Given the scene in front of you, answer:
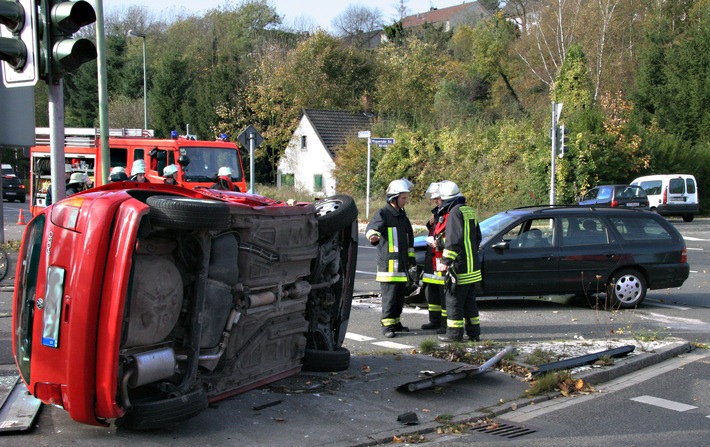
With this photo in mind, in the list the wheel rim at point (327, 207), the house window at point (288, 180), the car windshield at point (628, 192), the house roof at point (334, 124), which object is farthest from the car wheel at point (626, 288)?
the house window at point (288, 180)

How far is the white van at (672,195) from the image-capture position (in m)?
32.4

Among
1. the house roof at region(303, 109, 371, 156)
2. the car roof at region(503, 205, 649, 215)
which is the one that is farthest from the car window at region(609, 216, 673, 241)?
the house roof at region(303, 109, 371, 156)

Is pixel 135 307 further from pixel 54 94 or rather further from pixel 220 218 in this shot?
pixel 54 94

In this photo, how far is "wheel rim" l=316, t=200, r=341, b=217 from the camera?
679cm

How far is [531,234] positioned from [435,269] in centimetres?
257

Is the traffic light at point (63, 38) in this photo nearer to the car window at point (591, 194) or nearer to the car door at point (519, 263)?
the car door at point (519, 263)

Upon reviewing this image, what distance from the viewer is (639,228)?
1188cm

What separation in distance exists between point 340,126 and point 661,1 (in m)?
22.7

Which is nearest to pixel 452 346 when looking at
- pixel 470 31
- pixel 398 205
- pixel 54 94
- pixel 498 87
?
pixel 398 205

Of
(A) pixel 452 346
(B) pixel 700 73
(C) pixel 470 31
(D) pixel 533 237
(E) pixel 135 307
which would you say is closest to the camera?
(E) pixel 135 307

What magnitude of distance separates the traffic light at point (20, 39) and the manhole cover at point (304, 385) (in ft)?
10.1

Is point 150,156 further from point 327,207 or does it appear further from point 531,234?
point 327,207

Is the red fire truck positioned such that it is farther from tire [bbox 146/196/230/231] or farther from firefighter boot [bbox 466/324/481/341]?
tire [bbox 146/196/230/231]

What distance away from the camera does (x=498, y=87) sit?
63188 mm
